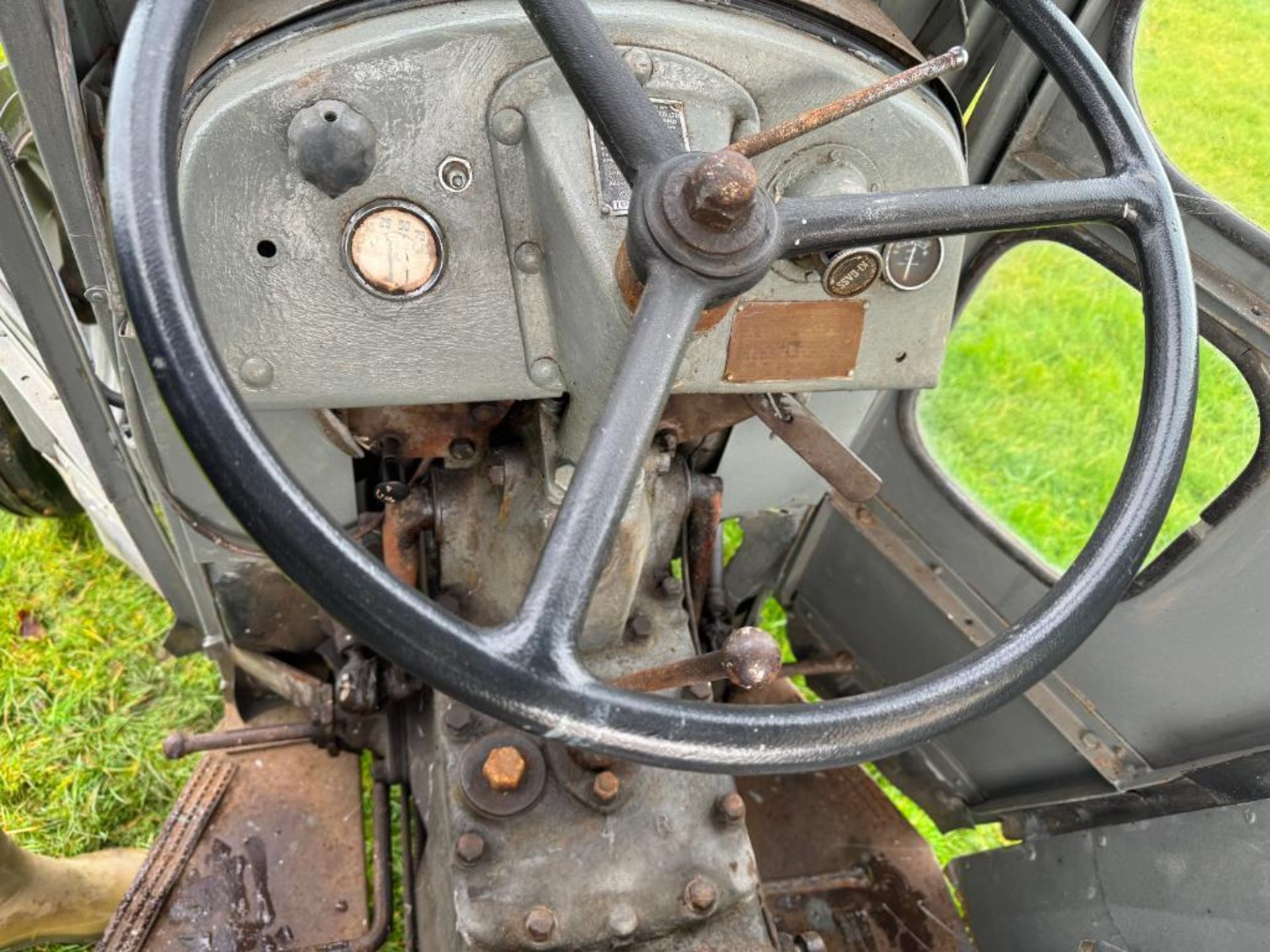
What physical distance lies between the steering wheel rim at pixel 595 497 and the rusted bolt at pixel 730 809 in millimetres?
548

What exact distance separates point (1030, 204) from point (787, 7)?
388 mm

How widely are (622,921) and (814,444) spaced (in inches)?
26.0

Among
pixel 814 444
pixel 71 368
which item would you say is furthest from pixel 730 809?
pixel 71 368

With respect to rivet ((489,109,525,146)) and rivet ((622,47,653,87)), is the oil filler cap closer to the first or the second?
rivet ((489,109,525,146))

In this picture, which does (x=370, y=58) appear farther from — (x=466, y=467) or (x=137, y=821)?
(x=137, y=821)

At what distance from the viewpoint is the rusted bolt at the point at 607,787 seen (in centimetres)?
131

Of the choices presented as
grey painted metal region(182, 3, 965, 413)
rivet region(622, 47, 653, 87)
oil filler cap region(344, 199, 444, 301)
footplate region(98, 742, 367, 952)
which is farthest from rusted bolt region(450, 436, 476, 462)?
footplate region(98, 742, 367, 952)

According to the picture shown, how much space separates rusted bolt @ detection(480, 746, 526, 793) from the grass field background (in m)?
1.06

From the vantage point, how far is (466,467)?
149 cm

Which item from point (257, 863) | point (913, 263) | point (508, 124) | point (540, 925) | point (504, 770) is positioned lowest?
point (257, 863)

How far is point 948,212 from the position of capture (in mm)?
939

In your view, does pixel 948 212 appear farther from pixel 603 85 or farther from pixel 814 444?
pixel 814 444

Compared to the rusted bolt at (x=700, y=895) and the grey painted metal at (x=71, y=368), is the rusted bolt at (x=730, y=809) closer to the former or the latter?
the rusted bolt at (x=700, y=895)

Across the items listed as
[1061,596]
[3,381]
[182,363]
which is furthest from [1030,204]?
[3,381]
